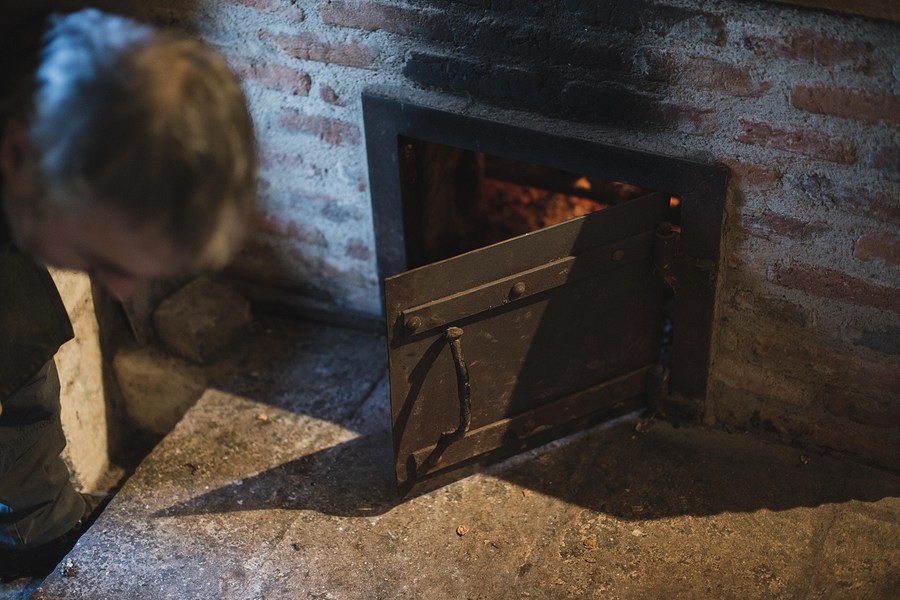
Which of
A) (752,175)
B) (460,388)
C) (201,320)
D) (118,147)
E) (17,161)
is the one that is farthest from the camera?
(201,320)

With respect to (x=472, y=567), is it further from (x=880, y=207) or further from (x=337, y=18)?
(x=337, y=18)

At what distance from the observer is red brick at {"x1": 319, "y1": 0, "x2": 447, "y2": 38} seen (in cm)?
266

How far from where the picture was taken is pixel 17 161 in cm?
152

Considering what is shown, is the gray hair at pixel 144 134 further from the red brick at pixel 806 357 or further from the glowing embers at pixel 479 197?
the red brick at pixel 806 357

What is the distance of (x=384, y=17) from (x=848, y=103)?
121 cm

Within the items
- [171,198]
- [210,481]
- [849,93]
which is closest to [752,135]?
[849,93]

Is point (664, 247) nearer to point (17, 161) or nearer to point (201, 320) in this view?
point (201, 320)

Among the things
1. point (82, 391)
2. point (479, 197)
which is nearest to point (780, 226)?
point (479, 197)

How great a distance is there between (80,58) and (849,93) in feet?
5.45

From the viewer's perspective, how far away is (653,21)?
2.39 metres

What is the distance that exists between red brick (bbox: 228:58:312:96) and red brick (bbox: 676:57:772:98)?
44.5 inches

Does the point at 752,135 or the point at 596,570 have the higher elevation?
the point at 752,135

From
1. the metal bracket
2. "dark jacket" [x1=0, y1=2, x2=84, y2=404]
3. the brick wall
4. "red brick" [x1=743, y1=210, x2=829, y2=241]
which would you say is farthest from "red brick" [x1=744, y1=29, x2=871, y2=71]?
"dark jacket" [x1=0, y1=2, x2=84, y2=404]

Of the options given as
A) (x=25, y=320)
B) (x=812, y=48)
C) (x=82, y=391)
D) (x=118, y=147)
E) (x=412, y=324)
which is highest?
(x=118, y=147)
